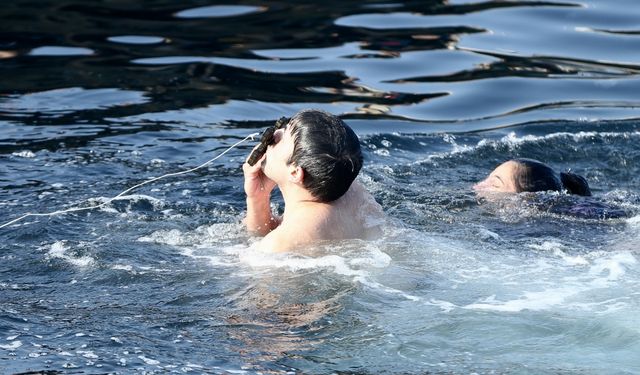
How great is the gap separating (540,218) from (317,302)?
7.62 ft

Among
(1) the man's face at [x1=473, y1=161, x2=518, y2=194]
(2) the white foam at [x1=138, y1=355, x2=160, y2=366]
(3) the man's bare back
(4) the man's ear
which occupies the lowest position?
(2) the white foam at [x1=138, y1=355, x2=160, y2=366]

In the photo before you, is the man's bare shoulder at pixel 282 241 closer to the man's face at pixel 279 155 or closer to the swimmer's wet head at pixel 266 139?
the man's face at pixel 279 155

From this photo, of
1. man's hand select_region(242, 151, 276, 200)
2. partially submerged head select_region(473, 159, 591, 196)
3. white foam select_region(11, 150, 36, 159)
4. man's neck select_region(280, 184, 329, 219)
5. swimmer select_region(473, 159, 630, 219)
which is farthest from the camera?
white foam select_region(11, 150, 36, 159)

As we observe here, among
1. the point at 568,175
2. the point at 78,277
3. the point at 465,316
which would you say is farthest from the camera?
the point at 568,175

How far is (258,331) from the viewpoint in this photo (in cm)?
529

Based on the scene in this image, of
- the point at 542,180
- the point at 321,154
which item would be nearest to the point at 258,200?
the point at 321,154

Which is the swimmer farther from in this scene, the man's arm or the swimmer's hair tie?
the man's arm

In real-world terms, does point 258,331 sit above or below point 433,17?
below

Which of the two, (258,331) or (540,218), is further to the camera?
(540,218)

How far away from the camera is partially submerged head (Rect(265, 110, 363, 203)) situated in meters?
5.93

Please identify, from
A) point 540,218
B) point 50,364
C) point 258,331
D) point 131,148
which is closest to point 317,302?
point 258,331

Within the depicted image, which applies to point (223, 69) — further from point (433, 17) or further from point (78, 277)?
point (78, 277)

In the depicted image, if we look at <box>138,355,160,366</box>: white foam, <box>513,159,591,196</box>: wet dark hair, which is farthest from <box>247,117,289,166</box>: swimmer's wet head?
<box>513,159,591,196</box>: wet dark hair

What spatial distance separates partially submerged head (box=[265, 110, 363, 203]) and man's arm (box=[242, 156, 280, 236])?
1.38ft
